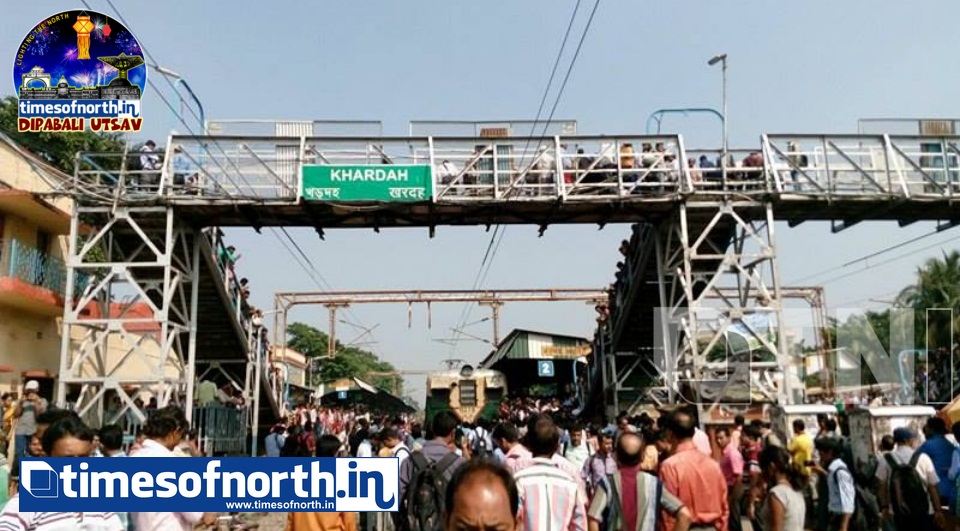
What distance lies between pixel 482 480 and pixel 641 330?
16.6 metres

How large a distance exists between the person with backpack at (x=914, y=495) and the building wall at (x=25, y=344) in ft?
51.0

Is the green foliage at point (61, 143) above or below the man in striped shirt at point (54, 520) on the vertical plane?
above

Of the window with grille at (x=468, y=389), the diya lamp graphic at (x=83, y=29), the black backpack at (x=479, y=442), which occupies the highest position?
the diya lamp graphic at (x=83, y=29)

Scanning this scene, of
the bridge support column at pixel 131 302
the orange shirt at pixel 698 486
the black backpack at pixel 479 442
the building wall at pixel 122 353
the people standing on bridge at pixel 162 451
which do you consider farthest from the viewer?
the building wall at pixel 122 353

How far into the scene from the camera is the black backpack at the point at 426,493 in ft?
21.1

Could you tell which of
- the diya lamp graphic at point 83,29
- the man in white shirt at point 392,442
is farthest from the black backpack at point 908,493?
the diya lamp graphic at point 83,29

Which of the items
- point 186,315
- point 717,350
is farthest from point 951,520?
point 717,350

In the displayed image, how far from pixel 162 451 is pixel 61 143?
21.6m

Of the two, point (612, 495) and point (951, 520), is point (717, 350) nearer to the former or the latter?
point (951, 520)

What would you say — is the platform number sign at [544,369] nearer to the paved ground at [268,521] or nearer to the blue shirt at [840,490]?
the paved ground at [268,521]

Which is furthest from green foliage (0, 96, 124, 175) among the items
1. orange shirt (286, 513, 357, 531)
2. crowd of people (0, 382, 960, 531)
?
orange shirt (286, 513, 357, 531)

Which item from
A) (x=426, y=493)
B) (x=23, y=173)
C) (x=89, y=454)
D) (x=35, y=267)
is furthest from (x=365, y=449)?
(x=23, y=173)

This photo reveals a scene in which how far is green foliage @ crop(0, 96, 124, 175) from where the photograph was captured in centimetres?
2162

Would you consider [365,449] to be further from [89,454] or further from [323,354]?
[323,354]
